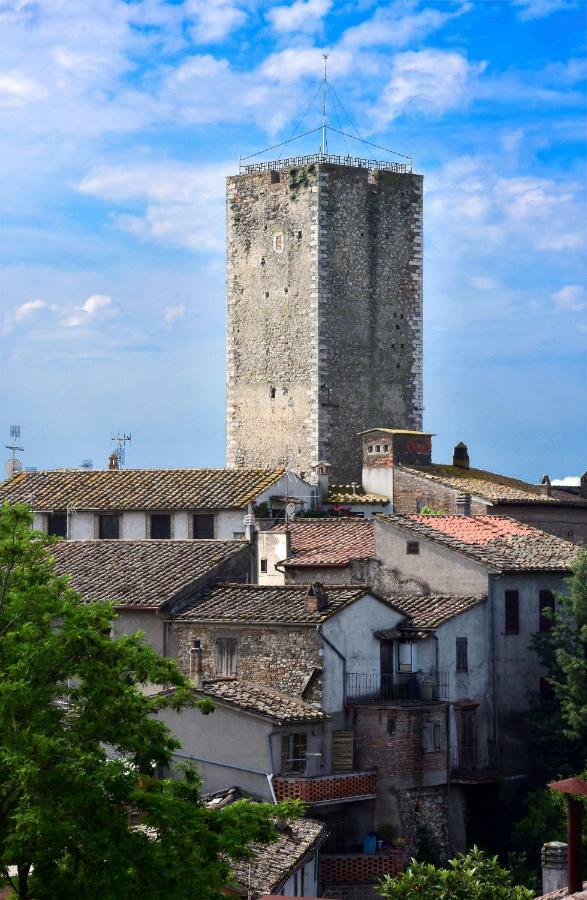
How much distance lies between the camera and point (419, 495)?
60281 mm

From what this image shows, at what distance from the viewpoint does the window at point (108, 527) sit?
2240 inches

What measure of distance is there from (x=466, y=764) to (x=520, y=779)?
75.8 inches

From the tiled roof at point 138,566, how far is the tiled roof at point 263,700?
3894 millimetres

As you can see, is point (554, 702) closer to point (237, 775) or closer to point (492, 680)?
point (492, 680)

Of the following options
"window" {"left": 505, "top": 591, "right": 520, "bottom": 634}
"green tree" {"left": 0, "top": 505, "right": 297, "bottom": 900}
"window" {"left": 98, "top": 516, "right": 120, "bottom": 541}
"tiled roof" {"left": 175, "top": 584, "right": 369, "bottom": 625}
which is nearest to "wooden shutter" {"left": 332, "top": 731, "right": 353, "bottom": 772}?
"tiled roof" {"left": 175, "top": 584, "right": 369, "bottom": 625}

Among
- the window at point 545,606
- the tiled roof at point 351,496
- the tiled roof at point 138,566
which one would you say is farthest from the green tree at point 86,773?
the tiled roof at point 351,496

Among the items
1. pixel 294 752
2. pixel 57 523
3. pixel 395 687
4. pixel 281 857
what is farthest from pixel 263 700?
pixel 57 523

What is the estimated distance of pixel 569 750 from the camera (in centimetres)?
4534

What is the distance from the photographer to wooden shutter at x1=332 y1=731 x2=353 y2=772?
41062mm

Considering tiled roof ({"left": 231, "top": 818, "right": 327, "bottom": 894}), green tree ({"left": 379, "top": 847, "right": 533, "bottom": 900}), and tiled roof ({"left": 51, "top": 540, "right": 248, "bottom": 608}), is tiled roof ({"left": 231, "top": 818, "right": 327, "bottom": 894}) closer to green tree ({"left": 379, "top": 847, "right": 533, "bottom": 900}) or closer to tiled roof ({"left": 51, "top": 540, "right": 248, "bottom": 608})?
green tree ({"left": 379, "top": 847, "right": 533, "bottom": 900})

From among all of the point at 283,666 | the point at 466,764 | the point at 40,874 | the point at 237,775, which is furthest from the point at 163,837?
the point at 466,764

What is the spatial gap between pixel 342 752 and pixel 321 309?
26185mm

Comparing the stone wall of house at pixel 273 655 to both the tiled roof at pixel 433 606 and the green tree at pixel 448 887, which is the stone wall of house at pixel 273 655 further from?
the green tree at pixel 448 887

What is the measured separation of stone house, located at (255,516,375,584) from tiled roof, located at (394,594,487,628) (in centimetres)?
183
